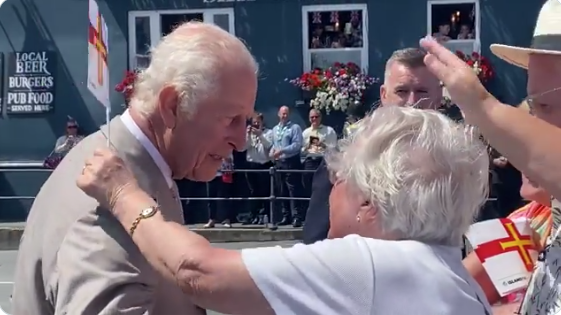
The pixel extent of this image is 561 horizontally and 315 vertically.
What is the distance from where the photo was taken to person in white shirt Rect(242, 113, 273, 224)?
11.9 m

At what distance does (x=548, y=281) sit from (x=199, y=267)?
0.98 meters

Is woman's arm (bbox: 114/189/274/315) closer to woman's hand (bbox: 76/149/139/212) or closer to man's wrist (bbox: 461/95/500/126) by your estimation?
woman's hand (bbox: 76/149/139/212)

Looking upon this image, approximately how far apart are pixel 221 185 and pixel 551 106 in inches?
389

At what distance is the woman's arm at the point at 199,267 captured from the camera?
1826mm

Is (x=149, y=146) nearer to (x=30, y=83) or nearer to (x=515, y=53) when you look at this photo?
Answer: (x=515, y=53)

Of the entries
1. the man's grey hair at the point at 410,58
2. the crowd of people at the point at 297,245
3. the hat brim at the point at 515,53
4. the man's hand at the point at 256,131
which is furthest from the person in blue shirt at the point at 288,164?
the crowd of people at the point at 297,245

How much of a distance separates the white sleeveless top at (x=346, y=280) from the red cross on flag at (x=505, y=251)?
0.72m

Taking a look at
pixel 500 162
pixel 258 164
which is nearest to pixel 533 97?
pixel 500 162

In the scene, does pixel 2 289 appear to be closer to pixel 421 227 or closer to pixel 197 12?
pixel 197 12

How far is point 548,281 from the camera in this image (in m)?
2.29

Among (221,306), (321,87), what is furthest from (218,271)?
(321,87)

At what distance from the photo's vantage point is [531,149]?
1998mm

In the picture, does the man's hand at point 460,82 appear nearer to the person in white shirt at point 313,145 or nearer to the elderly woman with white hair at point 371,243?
the elderly woman with white hair at point 371,243

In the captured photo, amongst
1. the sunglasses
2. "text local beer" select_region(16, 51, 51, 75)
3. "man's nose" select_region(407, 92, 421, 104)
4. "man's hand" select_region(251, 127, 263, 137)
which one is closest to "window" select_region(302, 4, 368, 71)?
"man's hand" select_region(251, 127, 263, 137)
